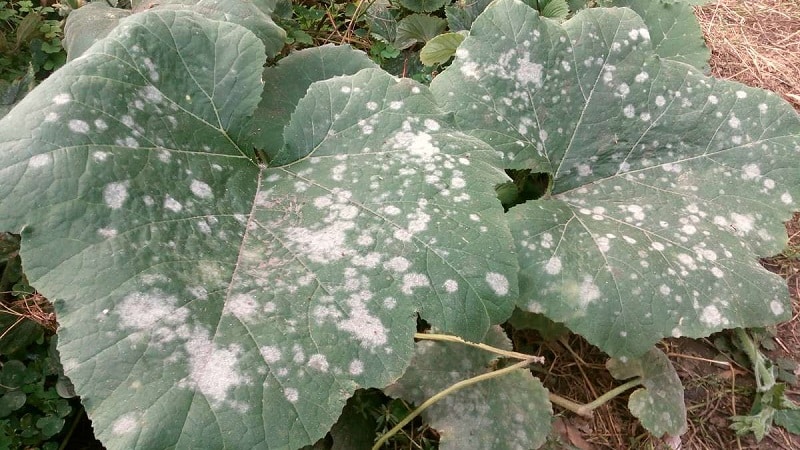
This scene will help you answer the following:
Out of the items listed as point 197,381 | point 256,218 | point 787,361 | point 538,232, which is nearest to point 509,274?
point 538,232

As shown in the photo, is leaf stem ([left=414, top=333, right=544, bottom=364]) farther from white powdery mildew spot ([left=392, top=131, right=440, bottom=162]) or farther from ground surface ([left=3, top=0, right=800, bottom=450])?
white powdery mildew spot ([left=392, top=131, right=440, bottom=162])

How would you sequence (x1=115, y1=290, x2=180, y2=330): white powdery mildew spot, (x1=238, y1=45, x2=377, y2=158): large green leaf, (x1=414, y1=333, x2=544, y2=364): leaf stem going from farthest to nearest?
(x1=238, y1=45, x2=377, y2=158): large green leaf < (x1=414, y1=333, x2=544, y2=364): leaf stem < (x1=115, y1=290, x2=180, y2=330): white powdery mildew spot

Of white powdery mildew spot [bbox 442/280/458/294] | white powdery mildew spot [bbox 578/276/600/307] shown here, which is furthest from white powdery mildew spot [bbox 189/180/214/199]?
white powdery mildew spot [bbox 578/276/600/307]

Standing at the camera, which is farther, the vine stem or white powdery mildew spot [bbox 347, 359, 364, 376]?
the vine stem

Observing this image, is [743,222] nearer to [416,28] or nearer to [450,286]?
[450,286]

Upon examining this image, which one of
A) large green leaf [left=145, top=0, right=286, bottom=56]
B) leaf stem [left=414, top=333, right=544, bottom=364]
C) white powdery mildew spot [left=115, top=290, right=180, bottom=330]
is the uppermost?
large green leaf [left=145, top=0, right=286, bottom=56]

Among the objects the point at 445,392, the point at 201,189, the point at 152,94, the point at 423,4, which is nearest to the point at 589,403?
the point at 445,392
